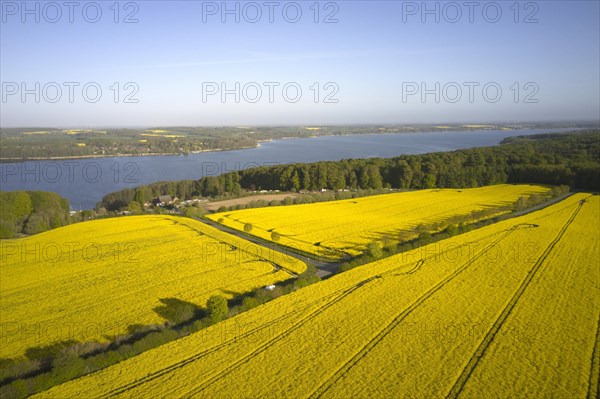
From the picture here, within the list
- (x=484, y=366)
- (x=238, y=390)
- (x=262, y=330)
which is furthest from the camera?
(x=262, y=330)

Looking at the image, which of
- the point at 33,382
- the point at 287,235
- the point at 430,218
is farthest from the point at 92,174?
the point at 33,382

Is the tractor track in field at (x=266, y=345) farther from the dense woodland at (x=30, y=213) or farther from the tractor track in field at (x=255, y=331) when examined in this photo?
the dense woodland at (x=30, y=213)

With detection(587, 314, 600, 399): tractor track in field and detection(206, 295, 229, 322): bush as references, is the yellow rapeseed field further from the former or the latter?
detection(587, 314, 600, 399): tractor track in field

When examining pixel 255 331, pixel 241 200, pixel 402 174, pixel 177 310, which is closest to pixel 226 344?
pixel 255 331

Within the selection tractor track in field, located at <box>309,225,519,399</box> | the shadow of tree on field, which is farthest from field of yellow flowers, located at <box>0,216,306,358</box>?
tractor track in field, located at <box>309,225,519,399</box>

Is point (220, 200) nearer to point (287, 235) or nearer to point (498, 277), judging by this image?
point (287, 235)

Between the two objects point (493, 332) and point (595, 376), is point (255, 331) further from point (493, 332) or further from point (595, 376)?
point (595, 376)
